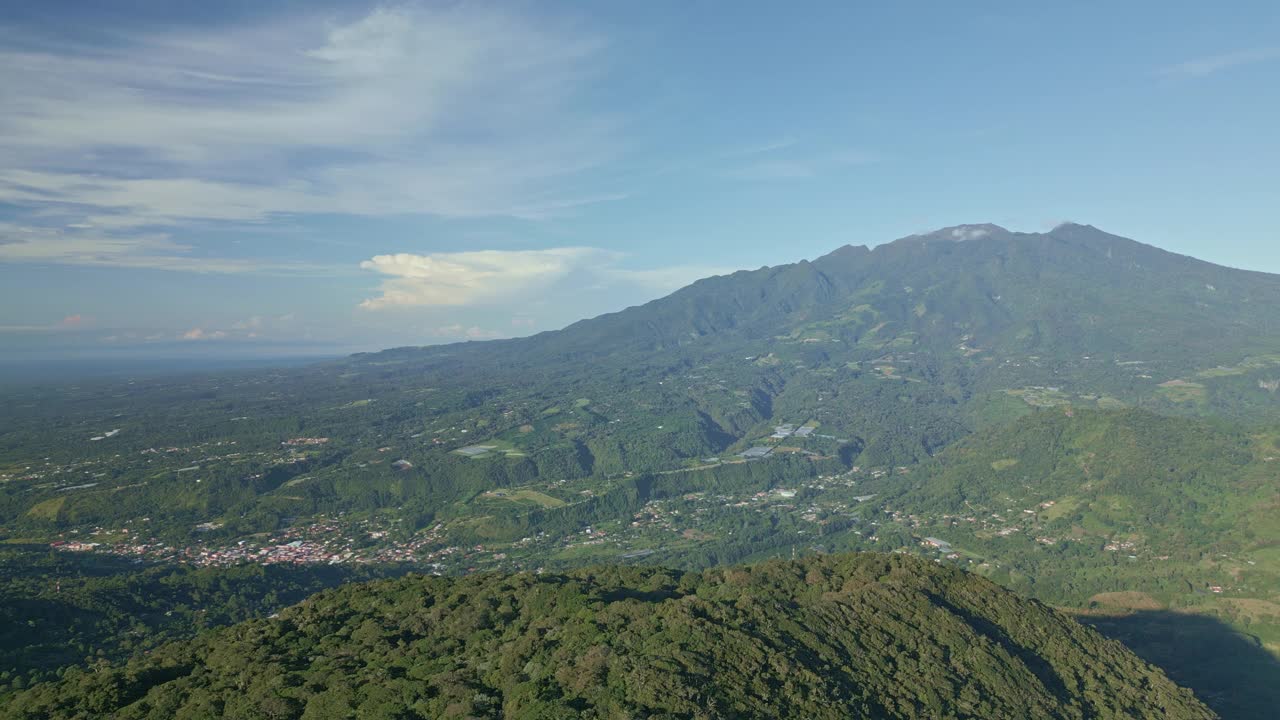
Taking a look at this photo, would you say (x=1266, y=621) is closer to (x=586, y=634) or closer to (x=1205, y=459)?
(x=1205, y=459)

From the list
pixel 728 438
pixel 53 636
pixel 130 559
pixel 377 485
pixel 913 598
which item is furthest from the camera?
pixel 728 438

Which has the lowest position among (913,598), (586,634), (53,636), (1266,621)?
(1266,621)

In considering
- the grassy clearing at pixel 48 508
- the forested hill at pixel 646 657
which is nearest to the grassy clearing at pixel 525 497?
the grassy clearing at pixel 48 508

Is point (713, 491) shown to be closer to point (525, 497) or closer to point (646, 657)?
point (525, 497)

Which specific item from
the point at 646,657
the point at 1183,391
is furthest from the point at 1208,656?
the point at 1183,391

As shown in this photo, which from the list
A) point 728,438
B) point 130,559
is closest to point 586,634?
point 130,559

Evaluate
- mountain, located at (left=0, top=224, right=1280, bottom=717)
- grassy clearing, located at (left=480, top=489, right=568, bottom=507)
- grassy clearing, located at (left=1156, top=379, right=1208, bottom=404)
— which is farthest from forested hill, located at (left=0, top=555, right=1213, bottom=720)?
grassy clearing, located at (left=1156, top=379, right=1208, bottom=404)
